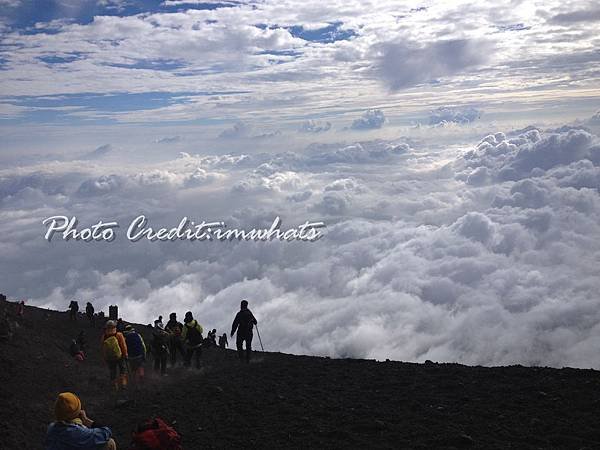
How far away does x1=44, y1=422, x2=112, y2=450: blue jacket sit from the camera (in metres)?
5.49

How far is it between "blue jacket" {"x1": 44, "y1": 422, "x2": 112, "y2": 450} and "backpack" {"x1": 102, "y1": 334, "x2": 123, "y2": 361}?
820cm

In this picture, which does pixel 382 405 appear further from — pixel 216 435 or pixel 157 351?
pixel 157 351

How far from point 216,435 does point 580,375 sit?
9146 millimetres

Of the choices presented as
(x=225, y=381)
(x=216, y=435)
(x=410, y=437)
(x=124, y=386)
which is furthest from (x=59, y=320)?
(x=410, y=437)

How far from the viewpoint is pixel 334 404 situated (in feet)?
36.8

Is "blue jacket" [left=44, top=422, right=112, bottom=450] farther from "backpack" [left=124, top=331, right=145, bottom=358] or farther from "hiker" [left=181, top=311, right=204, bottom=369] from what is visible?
"hiker" [left=181, top=311, right=204, bottom=369]

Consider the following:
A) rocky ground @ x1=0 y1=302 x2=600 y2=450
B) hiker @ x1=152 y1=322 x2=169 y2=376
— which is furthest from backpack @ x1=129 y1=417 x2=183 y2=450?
hiker @ x1=152 y1=322 x2=169 y2=376

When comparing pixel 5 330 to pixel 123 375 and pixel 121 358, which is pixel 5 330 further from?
pixel 121 358

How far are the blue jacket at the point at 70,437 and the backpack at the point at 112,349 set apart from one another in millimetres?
8204

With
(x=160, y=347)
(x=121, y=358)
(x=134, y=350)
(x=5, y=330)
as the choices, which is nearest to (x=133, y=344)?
(x=134, y=350)

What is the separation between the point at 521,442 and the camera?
27.4 ft

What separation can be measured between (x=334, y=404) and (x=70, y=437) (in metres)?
6.90

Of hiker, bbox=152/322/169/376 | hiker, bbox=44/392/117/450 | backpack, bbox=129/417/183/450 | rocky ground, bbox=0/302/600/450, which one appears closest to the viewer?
hiker, bbox=44/392/117/450

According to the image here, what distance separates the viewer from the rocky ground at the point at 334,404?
29.3ft
